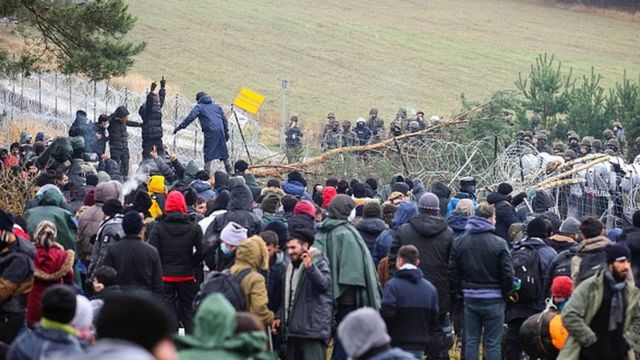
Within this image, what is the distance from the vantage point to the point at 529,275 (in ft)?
42.5

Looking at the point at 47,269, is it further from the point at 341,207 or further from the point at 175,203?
the point at 341,207

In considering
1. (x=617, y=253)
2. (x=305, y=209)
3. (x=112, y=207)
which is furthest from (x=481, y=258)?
(x=112, y=207)

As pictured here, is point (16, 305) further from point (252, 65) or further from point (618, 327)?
point (252, 65)

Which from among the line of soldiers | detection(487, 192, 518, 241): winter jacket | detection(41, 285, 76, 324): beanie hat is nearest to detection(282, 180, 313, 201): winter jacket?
detection(487, 192, 518, 241): winter jacket

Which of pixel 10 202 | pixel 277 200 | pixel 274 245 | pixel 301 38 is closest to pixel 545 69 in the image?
pixel 10 202

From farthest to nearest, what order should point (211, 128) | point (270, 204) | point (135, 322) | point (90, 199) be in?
point (211, 128)
point (90, 199)
point (270, 204)
point (135, 322)

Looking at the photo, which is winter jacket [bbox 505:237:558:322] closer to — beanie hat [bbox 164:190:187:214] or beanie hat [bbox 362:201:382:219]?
beanie hat [bbox 362:201:382:219]

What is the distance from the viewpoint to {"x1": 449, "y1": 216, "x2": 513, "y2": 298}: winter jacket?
1241cm

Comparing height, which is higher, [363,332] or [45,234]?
[363,332]

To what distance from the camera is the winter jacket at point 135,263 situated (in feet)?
38.2

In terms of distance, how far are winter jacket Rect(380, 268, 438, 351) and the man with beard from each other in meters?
1.20

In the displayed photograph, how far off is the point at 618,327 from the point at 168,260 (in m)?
4.27

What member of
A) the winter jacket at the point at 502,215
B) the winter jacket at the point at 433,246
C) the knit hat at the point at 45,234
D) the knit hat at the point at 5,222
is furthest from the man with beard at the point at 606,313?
the winter jacket at the point at 502,215

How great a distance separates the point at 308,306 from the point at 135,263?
4.97ft
